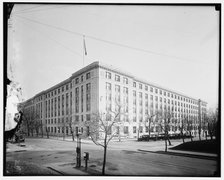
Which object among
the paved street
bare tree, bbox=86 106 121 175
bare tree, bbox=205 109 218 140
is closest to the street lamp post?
the paved street

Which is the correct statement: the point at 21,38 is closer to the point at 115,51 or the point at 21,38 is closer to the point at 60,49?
the point at 60,49

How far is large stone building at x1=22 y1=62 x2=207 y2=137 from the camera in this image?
8.62 ft

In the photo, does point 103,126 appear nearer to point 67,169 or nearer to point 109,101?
point 109,101

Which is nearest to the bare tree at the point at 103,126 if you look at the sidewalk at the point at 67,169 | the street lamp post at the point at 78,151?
the street lamp post at the point at 78,151

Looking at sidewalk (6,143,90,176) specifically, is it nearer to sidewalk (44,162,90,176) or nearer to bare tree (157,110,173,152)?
sidewalk (44,162,90,176)

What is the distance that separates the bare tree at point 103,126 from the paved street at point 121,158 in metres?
0.09

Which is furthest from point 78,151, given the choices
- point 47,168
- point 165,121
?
point 165,121

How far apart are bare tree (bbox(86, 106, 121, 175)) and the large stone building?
0.07m

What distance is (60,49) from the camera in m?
2.70

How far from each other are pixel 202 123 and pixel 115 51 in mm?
1623

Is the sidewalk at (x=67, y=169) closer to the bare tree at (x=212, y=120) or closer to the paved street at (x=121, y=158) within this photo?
the paved street at (x=121, y=158)

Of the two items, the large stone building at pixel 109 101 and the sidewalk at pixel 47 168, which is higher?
the large stone building at pixel 109 101

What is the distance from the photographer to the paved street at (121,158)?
252 centimetres

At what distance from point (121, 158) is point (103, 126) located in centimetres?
51
